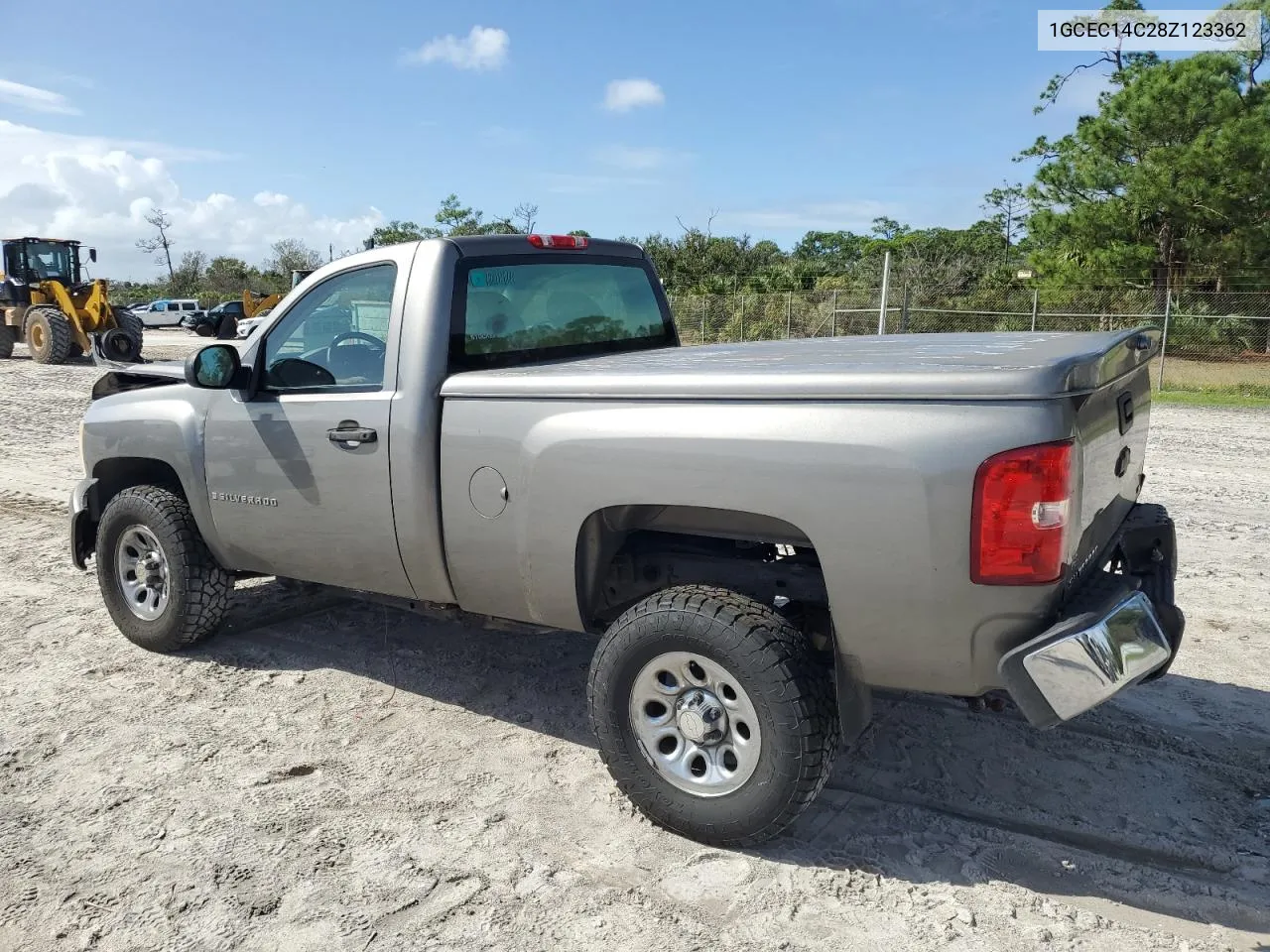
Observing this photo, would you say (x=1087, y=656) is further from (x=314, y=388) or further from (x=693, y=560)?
(x=314, y=388)

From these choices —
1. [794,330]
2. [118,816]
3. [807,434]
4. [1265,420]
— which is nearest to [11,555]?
[118,816]

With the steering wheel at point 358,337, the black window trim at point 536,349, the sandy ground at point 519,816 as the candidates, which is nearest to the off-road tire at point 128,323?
the sandy ground at point 519,816

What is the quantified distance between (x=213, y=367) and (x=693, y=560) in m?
2.23

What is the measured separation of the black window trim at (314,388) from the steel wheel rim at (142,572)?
3.49 ft

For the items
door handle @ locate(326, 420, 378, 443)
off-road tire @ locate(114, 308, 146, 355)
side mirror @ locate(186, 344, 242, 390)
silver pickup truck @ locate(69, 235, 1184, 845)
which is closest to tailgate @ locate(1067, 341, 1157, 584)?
silver pickup truck @ locate(69, 235, 1184, 845)

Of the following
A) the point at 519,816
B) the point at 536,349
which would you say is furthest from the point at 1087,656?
the point at 536,349

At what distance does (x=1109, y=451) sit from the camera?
328cm

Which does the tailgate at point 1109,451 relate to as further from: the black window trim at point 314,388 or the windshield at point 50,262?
the windshield at point 50,262

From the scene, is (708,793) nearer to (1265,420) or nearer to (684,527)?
(684,527)

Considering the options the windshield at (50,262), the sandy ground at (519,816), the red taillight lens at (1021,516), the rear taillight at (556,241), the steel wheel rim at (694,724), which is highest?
the windshield at (50,262)

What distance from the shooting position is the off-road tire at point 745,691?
3.14m

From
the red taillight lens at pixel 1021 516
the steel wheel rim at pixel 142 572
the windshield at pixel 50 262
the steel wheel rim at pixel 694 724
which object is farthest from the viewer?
the windshield at pixel 50 262

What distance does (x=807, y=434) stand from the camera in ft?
9.84

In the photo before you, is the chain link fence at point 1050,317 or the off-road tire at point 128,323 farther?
the off-road tire at point 128,323
